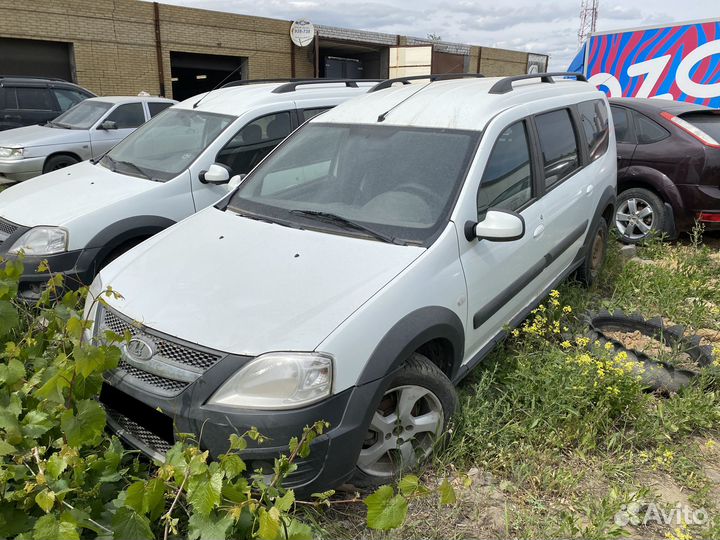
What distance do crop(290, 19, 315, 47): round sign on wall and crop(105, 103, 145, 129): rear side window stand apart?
12576 millimetres

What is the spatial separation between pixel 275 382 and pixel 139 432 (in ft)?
2.43

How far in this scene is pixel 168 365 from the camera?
7.70 feet

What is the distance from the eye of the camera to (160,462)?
2.37 metres

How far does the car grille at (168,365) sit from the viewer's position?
7.52 feet

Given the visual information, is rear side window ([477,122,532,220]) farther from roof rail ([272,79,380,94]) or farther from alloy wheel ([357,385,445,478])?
roof rail ([272,79,380,94])

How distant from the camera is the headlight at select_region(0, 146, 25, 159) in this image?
8.65 m

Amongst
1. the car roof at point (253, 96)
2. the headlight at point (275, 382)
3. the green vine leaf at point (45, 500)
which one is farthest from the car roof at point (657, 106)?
the green vine leaf at point (45, 500)

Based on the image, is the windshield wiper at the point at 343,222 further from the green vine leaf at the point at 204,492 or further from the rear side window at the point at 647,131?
the rear side window at the point at 647,131

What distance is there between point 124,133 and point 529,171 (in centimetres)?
801

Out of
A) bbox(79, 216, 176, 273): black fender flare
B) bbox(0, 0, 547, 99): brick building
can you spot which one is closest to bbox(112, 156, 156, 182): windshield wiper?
bbox(79, 216, 176, 273): black fender flare

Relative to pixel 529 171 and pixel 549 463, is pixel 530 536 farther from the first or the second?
pixel 529 171

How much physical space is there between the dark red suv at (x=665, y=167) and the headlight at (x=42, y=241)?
5.64 meters

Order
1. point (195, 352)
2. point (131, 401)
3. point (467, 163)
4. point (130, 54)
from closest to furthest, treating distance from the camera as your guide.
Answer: point (195, 352)
point (131, 401)
point (467, 163)
point (130, 54)

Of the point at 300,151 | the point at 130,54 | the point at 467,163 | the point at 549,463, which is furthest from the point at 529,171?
the point at 130,54
